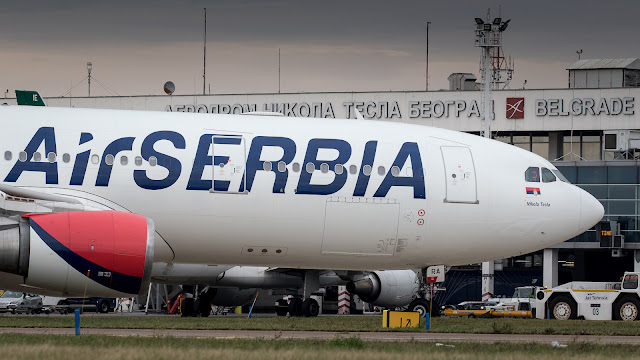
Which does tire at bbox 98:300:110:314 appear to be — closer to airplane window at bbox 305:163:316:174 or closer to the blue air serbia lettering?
the blue air serbia lettering

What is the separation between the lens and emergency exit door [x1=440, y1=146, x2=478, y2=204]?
2208 cm

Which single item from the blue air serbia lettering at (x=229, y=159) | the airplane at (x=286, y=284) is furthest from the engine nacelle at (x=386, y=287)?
the blue air serbia lettering at (x=229, y=159)

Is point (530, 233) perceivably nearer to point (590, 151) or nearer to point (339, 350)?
point (339, 350)

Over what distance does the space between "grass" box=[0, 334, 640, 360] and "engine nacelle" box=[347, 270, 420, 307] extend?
67.1ft

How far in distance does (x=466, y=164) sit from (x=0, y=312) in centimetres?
3443

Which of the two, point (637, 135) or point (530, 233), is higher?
point (637, 135)

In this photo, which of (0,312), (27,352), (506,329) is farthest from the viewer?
(0,312)

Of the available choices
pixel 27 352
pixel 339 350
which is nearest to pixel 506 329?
pixel 339 350

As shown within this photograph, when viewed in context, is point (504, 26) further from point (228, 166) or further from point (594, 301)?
point (228, 166)

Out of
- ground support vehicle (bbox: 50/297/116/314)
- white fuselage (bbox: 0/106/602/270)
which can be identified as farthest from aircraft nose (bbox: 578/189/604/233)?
ground support vehicle (bbox: 50/297/116/314)

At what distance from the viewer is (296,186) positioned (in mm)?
21125

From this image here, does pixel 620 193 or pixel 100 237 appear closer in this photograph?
pixel 100 237

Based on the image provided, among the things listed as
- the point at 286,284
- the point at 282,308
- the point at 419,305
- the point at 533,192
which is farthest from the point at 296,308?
the point at 533,192

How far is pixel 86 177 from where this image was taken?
20.4 meters
